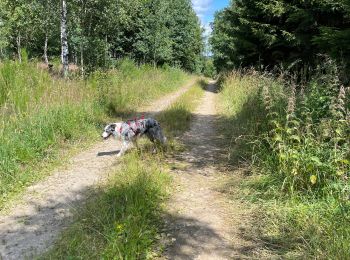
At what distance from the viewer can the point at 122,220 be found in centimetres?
377

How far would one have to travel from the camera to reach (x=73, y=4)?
52.2 ft

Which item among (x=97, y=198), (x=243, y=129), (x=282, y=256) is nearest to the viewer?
(x=282, y=256)

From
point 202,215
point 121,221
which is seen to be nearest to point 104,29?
point 202,215

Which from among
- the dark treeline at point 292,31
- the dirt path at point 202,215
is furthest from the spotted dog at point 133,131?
the dark treeline at point 292,31

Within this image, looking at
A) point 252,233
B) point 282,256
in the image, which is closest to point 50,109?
point 252,233

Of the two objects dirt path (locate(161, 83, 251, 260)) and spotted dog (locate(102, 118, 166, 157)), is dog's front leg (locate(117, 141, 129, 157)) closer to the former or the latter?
spotted dog (locate(102, 118, 166, 157))

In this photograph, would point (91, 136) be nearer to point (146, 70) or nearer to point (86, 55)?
point (86, 55)

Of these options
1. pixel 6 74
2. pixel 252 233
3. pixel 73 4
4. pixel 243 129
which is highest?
pixel 73 4

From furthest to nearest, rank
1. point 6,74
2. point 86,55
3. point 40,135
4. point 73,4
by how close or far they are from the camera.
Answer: point 86,55, point 73,4, point 6,74, point 40,135

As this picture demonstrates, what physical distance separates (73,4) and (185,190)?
13526 millimetres

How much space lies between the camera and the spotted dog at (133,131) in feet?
21.9

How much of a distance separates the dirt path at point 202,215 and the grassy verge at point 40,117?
2.39m

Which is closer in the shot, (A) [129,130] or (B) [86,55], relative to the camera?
(A) [129,130]

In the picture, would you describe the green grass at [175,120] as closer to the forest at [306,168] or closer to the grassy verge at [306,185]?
the forest at [306,168]
